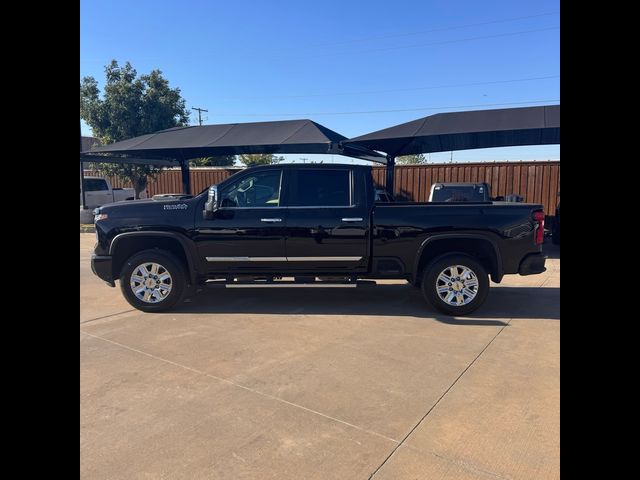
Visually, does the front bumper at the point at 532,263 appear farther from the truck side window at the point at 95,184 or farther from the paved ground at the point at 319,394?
the truck side window at the point at 95,184

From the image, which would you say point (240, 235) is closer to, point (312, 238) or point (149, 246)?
point (312, 238)

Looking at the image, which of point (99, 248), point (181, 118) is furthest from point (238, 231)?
point (181, 118)

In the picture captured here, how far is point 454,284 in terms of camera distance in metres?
5.85

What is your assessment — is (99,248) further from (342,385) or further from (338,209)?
(342,385)

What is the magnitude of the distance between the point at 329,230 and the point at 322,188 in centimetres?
61

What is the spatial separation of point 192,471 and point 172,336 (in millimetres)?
2633

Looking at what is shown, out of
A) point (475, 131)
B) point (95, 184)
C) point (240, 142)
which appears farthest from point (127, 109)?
point (475, 131)

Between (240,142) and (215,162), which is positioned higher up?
(215,162)

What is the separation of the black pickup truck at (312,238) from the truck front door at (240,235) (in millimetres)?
13

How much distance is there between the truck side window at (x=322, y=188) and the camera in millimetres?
6078

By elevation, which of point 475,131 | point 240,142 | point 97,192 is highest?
point 240,142

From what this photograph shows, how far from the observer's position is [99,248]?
612 cm

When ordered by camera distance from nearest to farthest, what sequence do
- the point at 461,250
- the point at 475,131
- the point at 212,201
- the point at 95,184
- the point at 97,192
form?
the point at 212,201
the point at 461,250
the point at 475,131
the point at 97,192
the point at 95,184

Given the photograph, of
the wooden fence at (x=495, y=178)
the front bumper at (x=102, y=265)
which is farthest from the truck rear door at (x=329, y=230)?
the wooden fence at (x=495, y=178)
